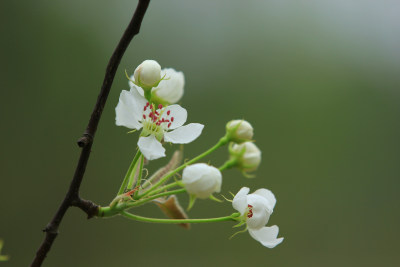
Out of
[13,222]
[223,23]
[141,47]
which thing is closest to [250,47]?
[223,23]

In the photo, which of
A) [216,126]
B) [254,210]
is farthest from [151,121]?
[216,126]

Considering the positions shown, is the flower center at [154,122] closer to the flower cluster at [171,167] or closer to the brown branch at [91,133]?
the flower cluster at [171,167]

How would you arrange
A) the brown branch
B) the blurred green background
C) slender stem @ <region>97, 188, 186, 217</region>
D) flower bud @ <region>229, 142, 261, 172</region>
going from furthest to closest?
1. the blurred green background
2. flower bud @ <region>229, 142, 261, 172</region>
3. slender stem @ <region>97, 188, 186, 217</region>
4. the brown branch

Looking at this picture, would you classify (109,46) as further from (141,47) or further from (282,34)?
(282,34)

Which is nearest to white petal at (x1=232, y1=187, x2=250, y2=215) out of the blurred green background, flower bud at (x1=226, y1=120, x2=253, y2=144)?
flower bud at (x1=226, y1=120, x2=253, y2=144)

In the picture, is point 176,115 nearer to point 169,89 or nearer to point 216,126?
point 169,89

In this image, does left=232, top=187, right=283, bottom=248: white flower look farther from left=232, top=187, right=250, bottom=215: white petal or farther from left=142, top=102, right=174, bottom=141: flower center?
left=142, top=102, right=174, bottom=141: flower center
